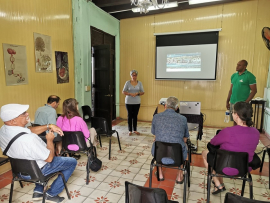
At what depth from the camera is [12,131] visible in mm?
1721

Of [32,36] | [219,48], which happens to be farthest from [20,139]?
[219,48]

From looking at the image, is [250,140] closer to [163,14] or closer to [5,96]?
[5,96]

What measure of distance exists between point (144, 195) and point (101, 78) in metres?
3.59

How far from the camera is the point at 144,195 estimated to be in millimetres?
1264

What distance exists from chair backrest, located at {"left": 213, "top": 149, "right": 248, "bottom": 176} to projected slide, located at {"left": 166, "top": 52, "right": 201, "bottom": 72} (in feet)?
12.0

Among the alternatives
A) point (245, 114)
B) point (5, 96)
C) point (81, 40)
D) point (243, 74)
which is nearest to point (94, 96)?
point (81, 40)

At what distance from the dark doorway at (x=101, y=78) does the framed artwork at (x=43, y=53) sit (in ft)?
4.03

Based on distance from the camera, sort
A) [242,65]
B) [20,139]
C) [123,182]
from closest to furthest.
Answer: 1. [20,139]
2. [123,182]
3. [242,65]

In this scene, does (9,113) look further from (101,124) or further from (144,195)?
(101,124)

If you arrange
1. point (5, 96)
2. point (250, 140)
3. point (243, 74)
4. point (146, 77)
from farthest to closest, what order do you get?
point (146, 77), point (243, 74), point (5, 96), point (250, 140)

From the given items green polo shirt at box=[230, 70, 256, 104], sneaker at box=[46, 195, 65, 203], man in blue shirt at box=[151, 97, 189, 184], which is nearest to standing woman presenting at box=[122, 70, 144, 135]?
green polo shirt at box=[230, 70, 256, 104]

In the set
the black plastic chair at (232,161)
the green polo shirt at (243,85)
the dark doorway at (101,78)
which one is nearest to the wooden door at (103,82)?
the dark doorway at (101,78)

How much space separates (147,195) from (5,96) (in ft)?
8.28

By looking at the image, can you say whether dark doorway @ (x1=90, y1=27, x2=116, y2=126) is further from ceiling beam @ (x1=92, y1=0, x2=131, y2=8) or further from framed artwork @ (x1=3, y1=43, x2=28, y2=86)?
framed artwork @ (x1=3, y1=43, x2=28, y2=86)
